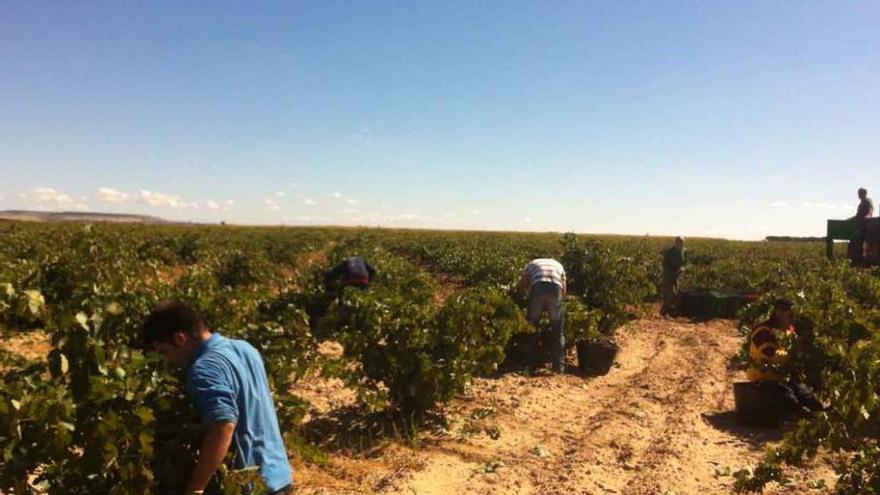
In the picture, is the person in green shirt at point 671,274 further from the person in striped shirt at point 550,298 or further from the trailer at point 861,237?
the person in striped shirt at point 550,298

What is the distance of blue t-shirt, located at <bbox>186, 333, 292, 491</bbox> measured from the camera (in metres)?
2.73

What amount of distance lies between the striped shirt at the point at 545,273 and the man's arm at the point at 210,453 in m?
6.64

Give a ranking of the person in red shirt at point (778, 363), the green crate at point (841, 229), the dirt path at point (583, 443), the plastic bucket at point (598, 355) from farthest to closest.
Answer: the green crate at point (841, 229) → the plastic bucket at point (598, 355) → the person in red shirt at point (778, 363) → the dirt path at point (583, 443)

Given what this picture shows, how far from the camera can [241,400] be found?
2.92 metres

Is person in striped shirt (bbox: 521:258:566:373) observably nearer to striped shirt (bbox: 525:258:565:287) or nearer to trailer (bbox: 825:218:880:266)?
striped shirt (bbox: 525:258:565:287)

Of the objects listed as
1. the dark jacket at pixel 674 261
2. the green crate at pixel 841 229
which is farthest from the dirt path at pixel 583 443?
the green crate at pixel 841 229

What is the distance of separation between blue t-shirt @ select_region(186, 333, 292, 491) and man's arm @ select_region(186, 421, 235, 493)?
1.7 inches

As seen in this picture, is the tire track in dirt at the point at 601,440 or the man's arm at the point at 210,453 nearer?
the man's arm at the point at 210,453

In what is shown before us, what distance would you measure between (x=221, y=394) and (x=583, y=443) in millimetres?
4351

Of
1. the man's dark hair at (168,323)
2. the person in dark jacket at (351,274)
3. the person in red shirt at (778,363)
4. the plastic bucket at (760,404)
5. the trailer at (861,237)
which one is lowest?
the plastic bucket at (760,404)

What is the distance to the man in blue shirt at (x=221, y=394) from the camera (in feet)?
8.93

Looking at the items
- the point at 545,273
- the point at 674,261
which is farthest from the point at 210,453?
the point at 674,261

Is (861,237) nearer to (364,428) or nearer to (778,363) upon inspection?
(778,363)

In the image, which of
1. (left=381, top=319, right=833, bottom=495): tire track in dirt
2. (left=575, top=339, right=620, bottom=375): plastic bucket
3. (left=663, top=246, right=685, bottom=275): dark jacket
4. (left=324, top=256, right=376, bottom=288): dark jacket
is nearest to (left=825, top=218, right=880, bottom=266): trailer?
(left=663, top=246, right=685, bottom=275): dark jacket
